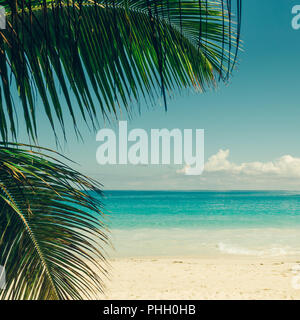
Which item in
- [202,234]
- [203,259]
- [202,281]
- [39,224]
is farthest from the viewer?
[202,234]

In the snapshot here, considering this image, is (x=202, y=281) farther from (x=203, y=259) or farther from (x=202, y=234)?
(x=202, y=234)

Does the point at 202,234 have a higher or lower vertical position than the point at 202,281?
higher

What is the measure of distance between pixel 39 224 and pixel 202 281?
7842 mm

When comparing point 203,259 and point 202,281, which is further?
point 203,259

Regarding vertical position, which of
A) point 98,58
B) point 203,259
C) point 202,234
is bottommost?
point 203,259

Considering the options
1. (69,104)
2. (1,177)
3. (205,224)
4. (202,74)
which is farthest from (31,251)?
(205,224)

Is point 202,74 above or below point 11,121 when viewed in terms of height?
above

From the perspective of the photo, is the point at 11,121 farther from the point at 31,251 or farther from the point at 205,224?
the point at 205,224

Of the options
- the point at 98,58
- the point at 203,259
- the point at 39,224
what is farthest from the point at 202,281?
the point at 98,58

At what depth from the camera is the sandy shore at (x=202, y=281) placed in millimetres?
6906

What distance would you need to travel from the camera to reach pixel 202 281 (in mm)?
8258

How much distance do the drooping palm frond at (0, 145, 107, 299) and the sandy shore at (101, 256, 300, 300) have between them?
571 centimetres
